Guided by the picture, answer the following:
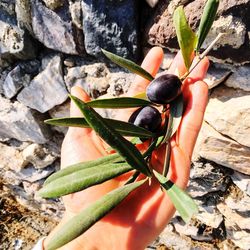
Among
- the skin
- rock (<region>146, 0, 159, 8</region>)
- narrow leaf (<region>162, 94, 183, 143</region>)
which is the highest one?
rock (<region>146, 0, 159, 8</region>)

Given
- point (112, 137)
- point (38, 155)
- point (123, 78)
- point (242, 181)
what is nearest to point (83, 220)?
point (112, 137)

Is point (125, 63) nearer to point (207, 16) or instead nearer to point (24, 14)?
point (207, 16)

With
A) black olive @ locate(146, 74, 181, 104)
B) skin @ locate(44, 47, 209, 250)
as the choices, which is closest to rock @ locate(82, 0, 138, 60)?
skin @ locate(44, 47, 209, 250)

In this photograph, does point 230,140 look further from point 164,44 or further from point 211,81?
point 164,44

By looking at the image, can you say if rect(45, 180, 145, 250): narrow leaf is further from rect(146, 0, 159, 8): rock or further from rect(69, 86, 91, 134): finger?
rect(146, 0, 159, 8): rock

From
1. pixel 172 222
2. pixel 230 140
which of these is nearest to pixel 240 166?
pixel 230 140

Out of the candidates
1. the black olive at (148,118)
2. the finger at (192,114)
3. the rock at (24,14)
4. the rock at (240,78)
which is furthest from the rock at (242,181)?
the rock at (24,14)
